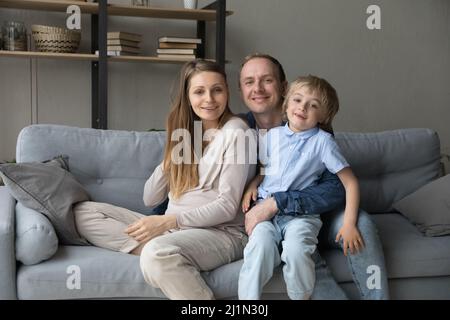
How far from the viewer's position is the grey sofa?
204 cm

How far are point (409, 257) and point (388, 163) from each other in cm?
64

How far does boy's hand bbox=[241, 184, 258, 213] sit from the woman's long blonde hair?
0.59ft

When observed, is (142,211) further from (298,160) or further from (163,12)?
(163,12)

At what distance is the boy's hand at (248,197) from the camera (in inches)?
88.7

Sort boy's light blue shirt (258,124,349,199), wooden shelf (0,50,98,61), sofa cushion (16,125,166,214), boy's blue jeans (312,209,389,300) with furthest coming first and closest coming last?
1. wooden shelf (0,50,98,61)
2. sofa cushion (16,125,166,214)
3. boy's light blue shirt (258,124,349,199)
4. boy's blue jeans (312,209,389,300)

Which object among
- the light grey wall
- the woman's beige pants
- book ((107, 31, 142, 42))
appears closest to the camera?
the woman's beige pants

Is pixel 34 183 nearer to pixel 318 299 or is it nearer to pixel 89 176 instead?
pixel 89 176

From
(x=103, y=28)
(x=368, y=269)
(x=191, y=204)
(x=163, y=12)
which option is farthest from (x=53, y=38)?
(x=368, y=269)

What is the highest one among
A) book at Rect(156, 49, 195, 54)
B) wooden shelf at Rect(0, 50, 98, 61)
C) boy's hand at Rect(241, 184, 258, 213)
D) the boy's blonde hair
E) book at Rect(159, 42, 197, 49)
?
book at Rect(159, 42, 197, 49)

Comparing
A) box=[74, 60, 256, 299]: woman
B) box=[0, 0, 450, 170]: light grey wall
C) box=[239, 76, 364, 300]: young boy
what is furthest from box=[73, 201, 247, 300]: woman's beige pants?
box=[0, 0, 450, 170]: light grey wall

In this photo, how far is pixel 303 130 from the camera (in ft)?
7.53

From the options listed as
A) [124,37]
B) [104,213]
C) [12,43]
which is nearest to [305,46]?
[124,37]

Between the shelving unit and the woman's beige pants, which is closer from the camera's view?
the woman's beige pants

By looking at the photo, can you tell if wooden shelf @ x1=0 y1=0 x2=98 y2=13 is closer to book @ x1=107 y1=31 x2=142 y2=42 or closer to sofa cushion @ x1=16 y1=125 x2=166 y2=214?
book @ x1=107 y1=31 x2=142 y2=42
